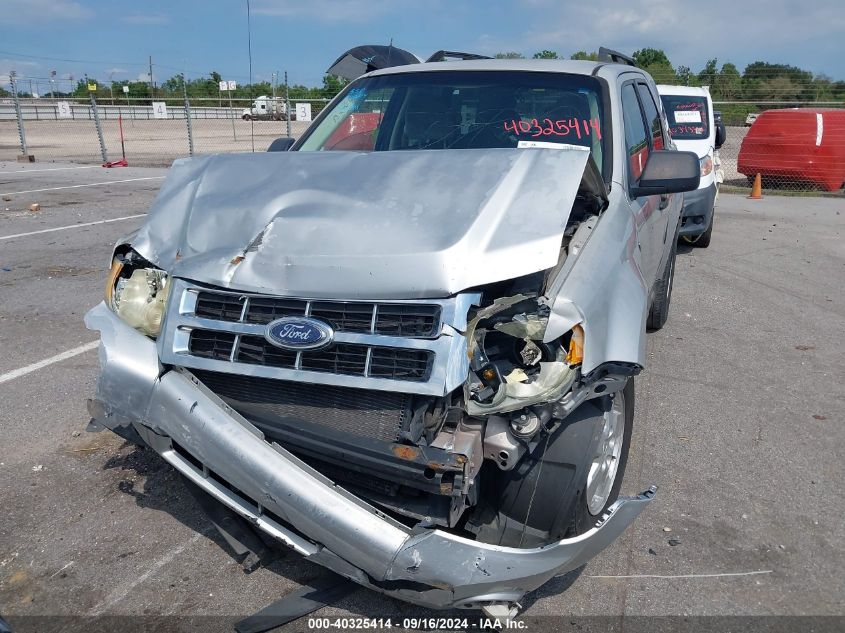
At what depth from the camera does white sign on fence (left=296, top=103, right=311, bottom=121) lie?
23.0m

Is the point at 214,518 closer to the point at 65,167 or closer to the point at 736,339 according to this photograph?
the point at 736,339

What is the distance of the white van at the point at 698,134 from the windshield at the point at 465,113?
5094 millimetres

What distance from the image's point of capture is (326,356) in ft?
8.40

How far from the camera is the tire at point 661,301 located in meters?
5.76

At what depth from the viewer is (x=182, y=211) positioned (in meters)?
3.16

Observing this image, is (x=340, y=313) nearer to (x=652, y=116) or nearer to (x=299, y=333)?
(x=299, y=333)

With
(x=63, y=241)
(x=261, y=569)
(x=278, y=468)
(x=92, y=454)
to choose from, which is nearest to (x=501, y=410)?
(x=278, y=468)

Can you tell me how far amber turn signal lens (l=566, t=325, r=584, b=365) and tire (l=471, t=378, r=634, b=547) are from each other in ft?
0.83

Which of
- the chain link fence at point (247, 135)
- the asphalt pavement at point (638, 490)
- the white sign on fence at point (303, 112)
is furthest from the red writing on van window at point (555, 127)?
the white sign on fence at point (303, 112)

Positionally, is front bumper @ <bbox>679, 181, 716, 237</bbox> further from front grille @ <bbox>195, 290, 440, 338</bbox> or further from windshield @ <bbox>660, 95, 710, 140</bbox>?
front grille @ <bbox>195, 290, 440, 338</bbox>

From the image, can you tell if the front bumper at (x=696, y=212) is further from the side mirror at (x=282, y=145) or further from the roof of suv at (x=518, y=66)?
the side mirror at (x=282, y=145)

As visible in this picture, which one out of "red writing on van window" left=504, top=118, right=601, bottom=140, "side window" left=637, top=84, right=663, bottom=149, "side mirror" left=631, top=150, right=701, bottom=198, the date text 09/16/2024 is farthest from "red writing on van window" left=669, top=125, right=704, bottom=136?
the date text 09/16/2024

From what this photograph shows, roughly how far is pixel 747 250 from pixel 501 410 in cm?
847

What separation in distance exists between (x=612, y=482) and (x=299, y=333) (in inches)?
59.0
